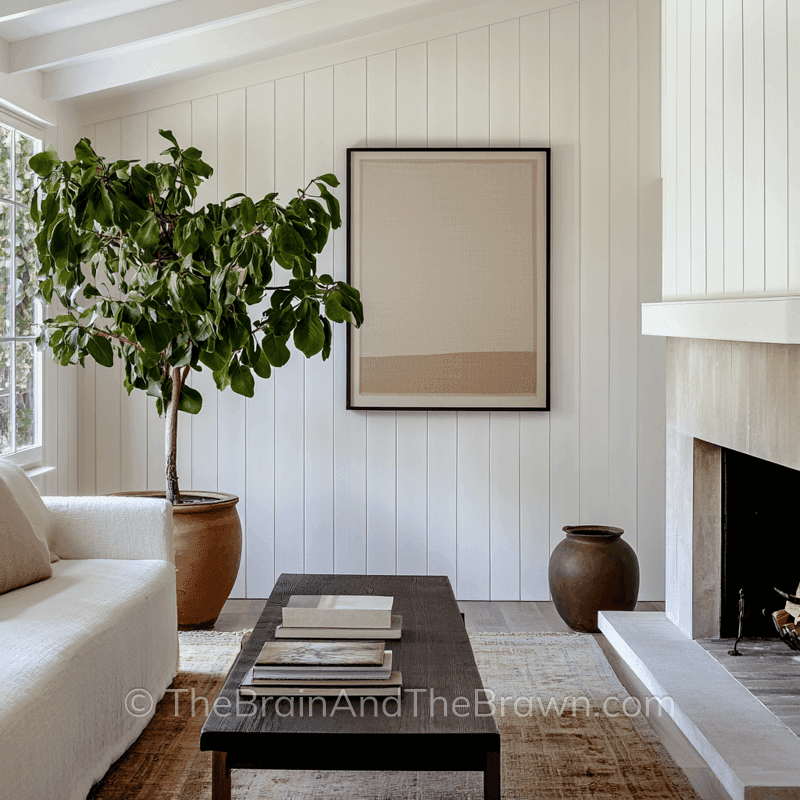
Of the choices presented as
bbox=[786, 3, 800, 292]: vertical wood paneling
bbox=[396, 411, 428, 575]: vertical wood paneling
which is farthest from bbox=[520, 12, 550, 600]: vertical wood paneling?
bbox=[786, 3, 800, 292]: vertical wood paneling

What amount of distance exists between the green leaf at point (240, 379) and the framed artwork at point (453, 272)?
0.85m

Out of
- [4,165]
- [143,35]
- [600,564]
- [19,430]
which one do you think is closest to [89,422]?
[19,430]

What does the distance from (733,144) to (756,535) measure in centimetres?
131

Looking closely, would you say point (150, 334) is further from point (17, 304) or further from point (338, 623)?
point (338, 623)

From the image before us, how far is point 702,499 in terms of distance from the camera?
3.10 meters

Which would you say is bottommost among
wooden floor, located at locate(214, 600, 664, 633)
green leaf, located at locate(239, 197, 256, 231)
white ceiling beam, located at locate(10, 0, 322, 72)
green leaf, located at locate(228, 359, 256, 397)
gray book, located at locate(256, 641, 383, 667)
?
wooden floor, located at locate(214, 600, 664, 633)

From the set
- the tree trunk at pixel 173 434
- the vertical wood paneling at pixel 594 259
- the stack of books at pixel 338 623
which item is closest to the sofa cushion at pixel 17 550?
the stack of books at pixel 338 623

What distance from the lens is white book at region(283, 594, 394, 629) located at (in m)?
2.13

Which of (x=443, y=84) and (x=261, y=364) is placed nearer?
(x=261, y=364)

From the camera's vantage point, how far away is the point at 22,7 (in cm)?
299

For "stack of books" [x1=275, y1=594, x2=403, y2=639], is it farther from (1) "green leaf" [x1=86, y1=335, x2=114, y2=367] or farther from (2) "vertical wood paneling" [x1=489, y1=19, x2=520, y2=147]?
(2) "vertical wood paneling" [x1=489, y1=19, x2=520, y2=147]

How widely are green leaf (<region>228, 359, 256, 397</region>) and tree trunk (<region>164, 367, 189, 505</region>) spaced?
29cm

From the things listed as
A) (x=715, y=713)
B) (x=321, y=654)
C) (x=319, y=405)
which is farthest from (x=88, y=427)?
(x=715, y=713)

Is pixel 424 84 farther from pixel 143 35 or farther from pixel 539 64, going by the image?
pixel 143 35
